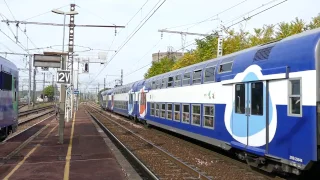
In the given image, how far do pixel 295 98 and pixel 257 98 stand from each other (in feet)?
4.91

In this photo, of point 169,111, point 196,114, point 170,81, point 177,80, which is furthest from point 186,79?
point 169,111

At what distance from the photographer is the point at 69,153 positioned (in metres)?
13.3

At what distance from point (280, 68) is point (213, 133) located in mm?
4791

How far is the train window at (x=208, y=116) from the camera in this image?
1306 cm

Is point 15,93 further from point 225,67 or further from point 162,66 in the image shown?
point 162,66

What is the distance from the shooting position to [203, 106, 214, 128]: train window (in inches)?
514

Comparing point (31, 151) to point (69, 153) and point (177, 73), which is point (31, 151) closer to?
point (69, 153)

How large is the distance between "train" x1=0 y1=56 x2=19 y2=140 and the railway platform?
83cm

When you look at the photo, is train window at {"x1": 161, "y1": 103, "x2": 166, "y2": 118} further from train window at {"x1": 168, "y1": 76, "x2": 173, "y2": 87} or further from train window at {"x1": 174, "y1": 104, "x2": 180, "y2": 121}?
train window at {"x1": 174, "y1": 104, "x2": 180, "y2": 121}

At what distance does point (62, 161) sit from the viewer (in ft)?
38.2

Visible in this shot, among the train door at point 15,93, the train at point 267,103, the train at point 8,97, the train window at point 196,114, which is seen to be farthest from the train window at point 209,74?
the train door at point 15,93

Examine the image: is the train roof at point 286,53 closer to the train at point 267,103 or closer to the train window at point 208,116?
the train at point 267,103

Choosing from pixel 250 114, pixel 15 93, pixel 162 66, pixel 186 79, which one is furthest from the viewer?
pixel 162 66

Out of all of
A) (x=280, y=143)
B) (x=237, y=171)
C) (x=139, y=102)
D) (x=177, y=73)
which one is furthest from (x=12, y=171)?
(x=139, y=102)
